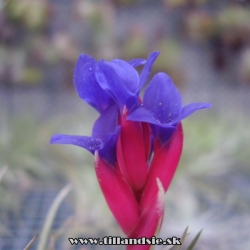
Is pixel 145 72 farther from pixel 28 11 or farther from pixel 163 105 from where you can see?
pixel 28 11

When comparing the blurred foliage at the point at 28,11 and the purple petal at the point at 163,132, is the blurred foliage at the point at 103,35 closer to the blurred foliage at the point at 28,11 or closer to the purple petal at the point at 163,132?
the blurred foliage at the point at 28,11

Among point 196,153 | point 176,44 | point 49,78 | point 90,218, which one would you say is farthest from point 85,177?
point 176,44

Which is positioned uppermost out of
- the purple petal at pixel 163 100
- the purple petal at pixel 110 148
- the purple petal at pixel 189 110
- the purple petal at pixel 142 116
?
the purple petal at pixel 163 100

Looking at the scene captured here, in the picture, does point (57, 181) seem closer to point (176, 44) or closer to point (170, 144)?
point (170, 144)

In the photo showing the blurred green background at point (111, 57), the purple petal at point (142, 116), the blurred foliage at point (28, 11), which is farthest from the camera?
the blurred foliage at point (28, 11)

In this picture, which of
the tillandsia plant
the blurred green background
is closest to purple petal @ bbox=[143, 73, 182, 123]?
the tillandsia plant

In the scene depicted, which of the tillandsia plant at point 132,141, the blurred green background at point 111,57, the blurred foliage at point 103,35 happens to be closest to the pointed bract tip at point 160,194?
the tillandsia plant at point 132,141

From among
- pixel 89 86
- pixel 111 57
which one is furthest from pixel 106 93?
pixel 111 57
